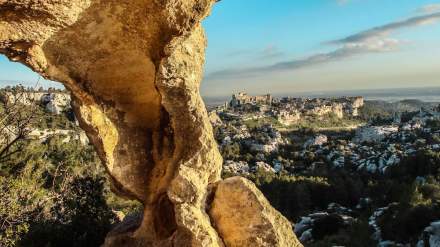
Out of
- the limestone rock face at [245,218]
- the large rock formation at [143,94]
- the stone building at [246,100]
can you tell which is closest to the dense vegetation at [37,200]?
the large rock formation at [143,94]

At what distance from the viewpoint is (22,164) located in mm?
16062

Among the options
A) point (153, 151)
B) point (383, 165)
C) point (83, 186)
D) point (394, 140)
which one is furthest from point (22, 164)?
point (394, 140)

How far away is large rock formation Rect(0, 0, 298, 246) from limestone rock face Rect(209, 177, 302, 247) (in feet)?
0.15

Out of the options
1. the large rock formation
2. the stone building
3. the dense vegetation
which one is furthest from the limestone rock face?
the stone building

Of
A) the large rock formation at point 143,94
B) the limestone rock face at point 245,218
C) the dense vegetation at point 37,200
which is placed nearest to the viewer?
the large rock formation at point 143,94

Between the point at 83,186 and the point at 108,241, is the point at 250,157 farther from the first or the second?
the point at 108,241

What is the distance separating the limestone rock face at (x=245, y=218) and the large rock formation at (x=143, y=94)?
1.8 inches

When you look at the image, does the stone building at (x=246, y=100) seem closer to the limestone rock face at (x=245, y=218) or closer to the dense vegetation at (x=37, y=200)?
the dense vegetation at (x=37, y=200)

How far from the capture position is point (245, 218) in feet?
27.7

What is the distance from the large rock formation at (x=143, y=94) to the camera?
23.6 ft

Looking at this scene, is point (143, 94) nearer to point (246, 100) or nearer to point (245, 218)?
point (245, 218)

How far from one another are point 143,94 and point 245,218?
3588 millimetres

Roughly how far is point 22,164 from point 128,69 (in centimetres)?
969

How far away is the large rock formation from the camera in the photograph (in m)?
7.20
